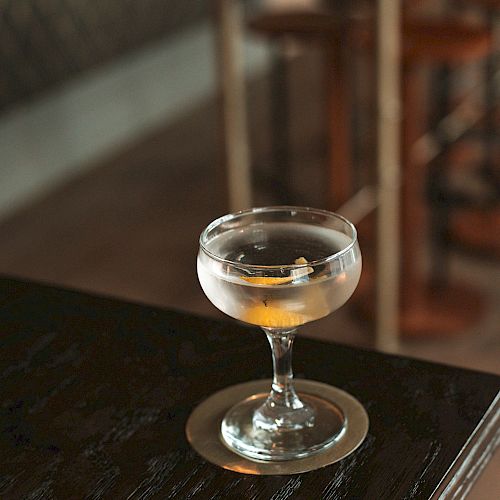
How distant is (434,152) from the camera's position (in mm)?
2748

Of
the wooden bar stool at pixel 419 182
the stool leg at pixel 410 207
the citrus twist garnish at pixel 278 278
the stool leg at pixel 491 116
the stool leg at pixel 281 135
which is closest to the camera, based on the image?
the citrus twist garnish at pixel 278 278

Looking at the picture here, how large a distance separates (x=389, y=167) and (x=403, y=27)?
1.38 ft

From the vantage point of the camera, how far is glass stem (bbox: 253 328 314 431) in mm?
738

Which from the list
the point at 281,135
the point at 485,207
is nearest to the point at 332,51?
the point at 485,207

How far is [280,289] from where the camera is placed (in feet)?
2.23

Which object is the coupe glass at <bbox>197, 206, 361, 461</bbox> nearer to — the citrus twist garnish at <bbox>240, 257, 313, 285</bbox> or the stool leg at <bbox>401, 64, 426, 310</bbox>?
the citrus twist garnish at <bbox>240, 257, 313, 285</bbox>

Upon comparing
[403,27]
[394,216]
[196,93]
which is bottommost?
[196,93]

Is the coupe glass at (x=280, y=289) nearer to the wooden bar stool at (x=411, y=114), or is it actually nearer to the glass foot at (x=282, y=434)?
the glass foot at (x=282, y=434)

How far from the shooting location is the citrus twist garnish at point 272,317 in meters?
0.69

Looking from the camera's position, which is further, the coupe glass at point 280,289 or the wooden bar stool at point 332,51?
the wooden bar stool at point 332,51

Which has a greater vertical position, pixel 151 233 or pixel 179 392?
pixel 179 392

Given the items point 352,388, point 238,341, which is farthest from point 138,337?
point 352,388

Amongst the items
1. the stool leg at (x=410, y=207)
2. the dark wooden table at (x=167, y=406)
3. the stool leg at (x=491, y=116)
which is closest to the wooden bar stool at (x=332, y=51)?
the stool leg at (x=410, y=207)

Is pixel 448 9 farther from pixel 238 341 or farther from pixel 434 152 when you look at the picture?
pixel 238 341
